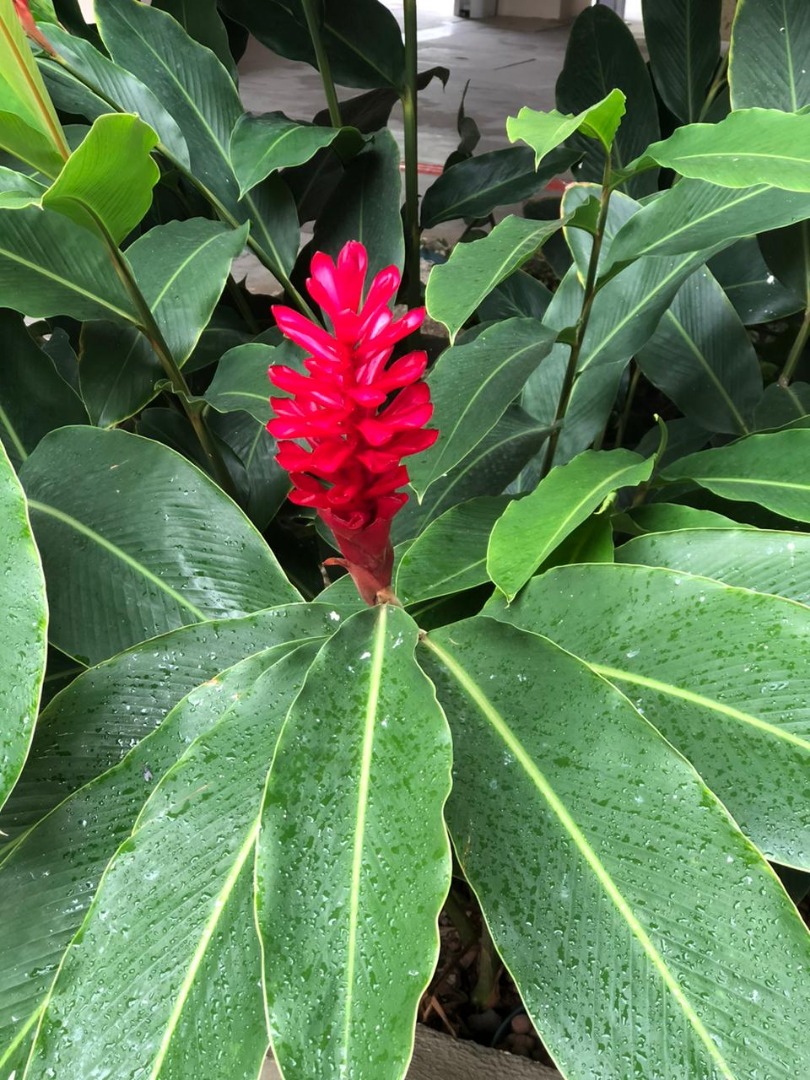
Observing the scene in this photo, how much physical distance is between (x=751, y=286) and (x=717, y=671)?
2.29 feet

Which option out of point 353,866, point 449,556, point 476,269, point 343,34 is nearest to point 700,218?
point 476,269

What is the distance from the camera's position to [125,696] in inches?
23.6

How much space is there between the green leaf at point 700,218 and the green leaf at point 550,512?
159mm

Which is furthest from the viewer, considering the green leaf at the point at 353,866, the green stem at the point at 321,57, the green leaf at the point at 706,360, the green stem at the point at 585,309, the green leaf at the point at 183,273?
the green stem at the point at 321,57

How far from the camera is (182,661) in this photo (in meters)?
0.60

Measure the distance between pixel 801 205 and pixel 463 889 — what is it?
78 cm

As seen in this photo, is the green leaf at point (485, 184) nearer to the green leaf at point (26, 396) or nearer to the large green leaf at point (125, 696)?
the green leaf at point (26, 396)

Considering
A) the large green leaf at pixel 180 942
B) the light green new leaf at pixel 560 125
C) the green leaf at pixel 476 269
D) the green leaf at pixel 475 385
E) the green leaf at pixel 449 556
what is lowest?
the large green leaf at pixel 180 942

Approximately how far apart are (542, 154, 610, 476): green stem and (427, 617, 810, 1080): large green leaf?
31 centimetres

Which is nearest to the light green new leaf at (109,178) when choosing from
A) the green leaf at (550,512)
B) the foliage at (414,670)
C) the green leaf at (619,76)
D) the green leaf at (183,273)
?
the foliage at (414,670)

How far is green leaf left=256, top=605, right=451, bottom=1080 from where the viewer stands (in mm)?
393

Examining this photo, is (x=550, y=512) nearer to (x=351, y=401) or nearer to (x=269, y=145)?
(x=351, y=401)

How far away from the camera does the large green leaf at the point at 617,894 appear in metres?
0.42

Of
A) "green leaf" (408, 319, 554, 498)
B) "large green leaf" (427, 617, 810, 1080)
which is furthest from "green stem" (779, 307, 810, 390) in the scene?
"large green leaf" (427, 617, 810, 1080)
